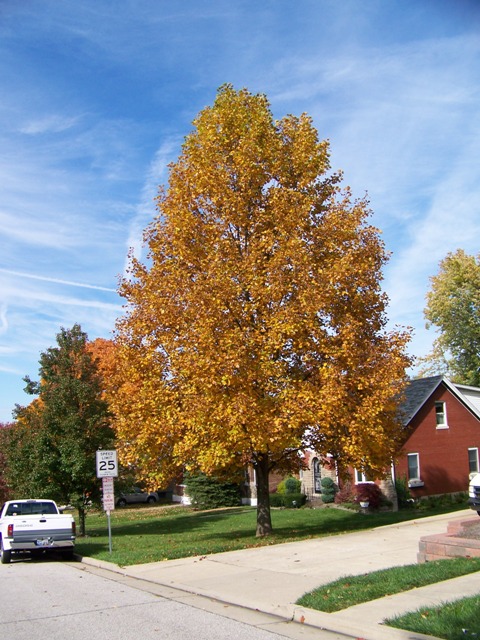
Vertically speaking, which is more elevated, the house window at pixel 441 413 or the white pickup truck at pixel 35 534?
the house window at pixel 441 413

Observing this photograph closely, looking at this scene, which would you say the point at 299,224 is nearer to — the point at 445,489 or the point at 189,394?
the point at 189,394

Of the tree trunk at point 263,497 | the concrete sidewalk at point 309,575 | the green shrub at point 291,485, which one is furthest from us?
the green shrub at point 291,485

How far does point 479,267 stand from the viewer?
48688mm

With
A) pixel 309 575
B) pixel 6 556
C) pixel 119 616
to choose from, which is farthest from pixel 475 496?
pixel 6 556

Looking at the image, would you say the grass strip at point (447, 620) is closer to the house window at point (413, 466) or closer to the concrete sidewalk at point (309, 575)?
the concrete sidewalk at point (309, 575)

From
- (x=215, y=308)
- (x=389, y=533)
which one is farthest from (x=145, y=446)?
(x=389, y=533)

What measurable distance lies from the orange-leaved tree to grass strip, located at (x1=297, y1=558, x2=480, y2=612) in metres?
4.59

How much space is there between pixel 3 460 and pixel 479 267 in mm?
35392

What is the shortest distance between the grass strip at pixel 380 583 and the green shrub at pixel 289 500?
19.9 m

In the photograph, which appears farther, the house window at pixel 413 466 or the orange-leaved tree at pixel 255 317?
the house window at pixel 413 466

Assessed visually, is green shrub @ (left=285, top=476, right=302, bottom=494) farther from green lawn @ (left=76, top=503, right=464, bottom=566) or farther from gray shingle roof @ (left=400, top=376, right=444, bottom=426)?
gray shingle roof @ (left=400, top=376, right=444, bottom=426)

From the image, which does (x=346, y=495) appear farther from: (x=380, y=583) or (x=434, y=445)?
(x=380, y=583)

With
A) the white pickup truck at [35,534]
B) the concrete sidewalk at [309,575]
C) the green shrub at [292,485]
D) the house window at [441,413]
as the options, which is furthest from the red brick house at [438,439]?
the white pickup truck at [35,534]

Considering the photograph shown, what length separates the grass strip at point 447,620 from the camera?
693 cm
